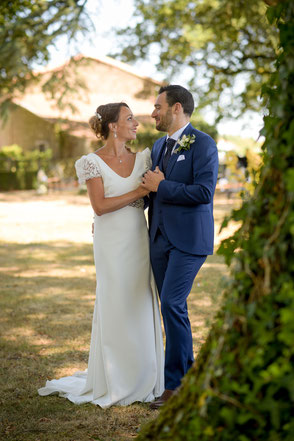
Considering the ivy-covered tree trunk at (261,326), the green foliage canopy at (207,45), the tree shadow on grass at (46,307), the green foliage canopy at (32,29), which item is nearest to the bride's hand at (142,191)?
the tree shadow on grass at (46,307)

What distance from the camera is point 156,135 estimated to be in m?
29.2

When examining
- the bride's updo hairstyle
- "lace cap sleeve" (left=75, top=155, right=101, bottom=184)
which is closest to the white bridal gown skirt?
"lace cap sleeve" (left=75, top=155, right=101, bottom=184)

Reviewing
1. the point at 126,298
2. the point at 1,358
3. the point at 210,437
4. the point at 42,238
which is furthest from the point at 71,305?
the point at 42,238

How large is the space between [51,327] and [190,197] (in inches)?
123

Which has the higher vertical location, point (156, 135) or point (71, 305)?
point (156, 135)

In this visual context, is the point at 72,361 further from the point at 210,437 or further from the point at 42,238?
the point at 42,238

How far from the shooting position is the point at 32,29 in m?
12.0

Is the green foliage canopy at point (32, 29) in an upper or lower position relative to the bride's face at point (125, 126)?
upper

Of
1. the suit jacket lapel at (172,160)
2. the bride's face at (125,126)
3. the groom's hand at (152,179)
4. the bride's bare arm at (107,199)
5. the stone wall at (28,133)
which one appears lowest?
the bride's bare arm at (107,199)

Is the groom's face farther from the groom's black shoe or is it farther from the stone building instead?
the stone building

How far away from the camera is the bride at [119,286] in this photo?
15.3 feet

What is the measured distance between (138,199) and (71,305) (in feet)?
11.3

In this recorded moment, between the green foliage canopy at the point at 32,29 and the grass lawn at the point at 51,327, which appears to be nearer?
the grass lawn at the point at 51,327

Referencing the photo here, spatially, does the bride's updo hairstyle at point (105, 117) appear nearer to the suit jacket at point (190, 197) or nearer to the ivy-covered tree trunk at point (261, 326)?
the suit jacket at point (190, 197)
